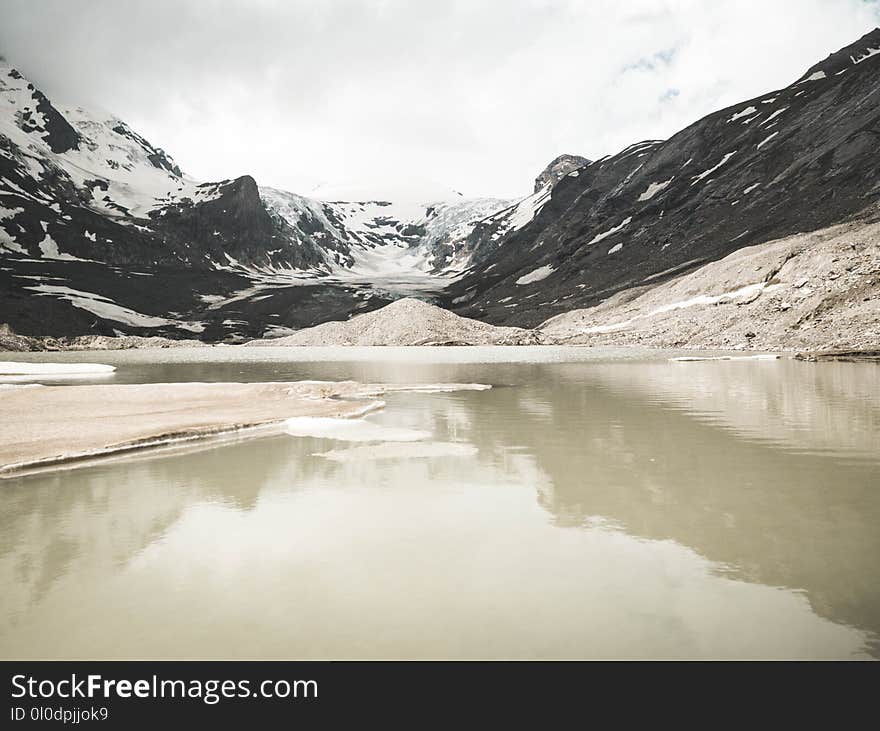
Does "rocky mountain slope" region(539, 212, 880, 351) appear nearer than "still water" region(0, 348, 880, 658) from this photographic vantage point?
No

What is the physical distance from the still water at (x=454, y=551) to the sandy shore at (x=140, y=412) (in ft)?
6.30

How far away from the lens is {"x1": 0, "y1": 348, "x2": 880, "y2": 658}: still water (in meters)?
6.15

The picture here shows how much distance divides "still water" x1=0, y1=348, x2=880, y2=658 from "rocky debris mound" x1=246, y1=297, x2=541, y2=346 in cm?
11498

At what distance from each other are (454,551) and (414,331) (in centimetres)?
12698

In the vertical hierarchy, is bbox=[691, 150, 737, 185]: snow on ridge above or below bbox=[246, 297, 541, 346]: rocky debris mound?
above

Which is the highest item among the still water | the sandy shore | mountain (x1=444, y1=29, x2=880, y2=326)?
mountain (x1=444, y1=29, x2=880, y2=326)

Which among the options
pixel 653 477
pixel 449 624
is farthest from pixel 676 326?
pixel 449 624

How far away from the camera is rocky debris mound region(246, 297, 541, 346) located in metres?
132

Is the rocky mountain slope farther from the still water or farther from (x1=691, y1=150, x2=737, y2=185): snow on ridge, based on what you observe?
(x1=691, y1=150, x2=737, y2=185): snow on ridge

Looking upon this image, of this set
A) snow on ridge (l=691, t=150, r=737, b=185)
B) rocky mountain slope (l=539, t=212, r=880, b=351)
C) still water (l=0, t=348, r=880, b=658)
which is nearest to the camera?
still water (l=0, t=348, r=880, b=658)

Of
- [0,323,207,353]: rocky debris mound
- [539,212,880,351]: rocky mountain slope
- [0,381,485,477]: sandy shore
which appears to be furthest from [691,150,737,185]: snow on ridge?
[0,381,485,477]: sandy shore

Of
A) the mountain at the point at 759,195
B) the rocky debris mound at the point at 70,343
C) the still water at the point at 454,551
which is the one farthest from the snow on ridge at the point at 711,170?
the still water at the point at 454,551

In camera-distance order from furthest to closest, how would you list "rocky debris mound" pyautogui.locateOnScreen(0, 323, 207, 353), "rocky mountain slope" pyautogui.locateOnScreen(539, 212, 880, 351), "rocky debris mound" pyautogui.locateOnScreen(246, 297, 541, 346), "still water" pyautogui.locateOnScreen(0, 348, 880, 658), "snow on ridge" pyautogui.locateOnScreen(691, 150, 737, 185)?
"snow on ridge" pyautogui.locateOnScreen(691, 150, 737, 185)
"rocky debris mound" pyautogui.locateOnScreen(0, 323, 207, 353)
"rocky debris mound" pyautogui.locateOnScreen(246, 297, 541, 346)
"rocky mountain slope" pyautogui.locateOnScreen(539, 212, 880, 351)
"still water" pyautogui.locateOnScreen(0, 348, 880, 658)
